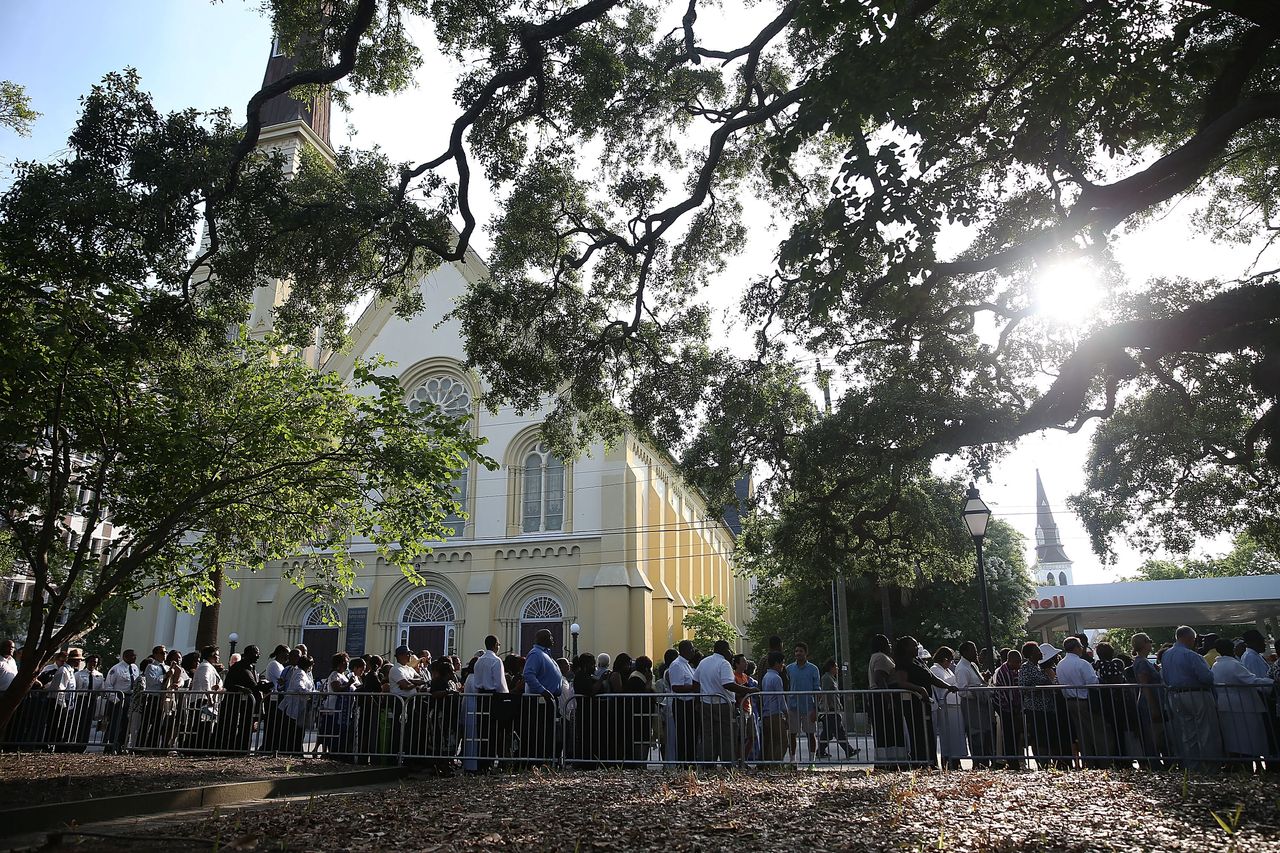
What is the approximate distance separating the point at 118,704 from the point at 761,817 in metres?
11.6

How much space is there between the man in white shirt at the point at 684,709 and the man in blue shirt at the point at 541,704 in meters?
1.66

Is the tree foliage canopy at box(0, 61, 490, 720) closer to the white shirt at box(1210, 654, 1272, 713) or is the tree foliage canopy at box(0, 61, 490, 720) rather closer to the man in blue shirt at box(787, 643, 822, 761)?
the man in blue shirt at box(787, 643, 822, 761)

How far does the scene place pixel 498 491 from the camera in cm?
3281

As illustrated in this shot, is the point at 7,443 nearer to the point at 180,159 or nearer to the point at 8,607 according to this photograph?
the point at 180,159

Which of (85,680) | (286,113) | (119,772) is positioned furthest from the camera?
(286,113)

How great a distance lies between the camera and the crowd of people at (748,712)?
10734mm

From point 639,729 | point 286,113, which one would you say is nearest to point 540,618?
point 639,729

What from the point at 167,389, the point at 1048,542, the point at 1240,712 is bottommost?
the point at 1240,712

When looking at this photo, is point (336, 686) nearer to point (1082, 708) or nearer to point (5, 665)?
point (5, 665)

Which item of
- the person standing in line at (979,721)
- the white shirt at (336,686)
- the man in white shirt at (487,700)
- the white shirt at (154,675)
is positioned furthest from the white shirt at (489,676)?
the white shirt at (154,675)

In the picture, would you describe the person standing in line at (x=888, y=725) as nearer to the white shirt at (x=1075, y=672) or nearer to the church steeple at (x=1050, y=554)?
the white shirt at (x=1075, y=672)

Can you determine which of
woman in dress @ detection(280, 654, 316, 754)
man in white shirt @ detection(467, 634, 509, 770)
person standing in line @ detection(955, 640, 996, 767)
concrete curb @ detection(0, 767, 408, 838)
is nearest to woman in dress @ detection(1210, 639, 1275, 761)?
person standing in line @ detection(955, 640, 996, 767)

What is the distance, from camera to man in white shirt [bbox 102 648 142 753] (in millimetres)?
13800

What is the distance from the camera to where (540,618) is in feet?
102
